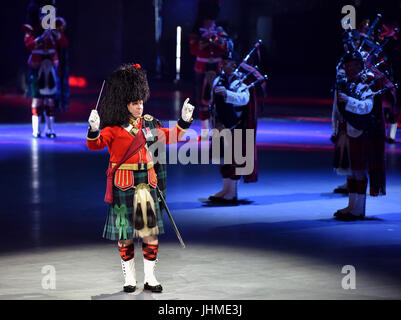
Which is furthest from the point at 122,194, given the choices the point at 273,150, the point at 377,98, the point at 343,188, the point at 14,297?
the point at 273,150

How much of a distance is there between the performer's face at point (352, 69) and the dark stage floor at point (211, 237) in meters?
1.33

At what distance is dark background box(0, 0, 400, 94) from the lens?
83.5 feet

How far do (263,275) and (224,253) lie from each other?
29.3 inches

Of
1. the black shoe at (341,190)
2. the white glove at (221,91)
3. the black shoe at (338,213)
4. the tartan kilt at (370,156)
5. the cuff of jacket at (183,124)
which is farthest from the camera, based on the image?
the black shoe at (341,190)

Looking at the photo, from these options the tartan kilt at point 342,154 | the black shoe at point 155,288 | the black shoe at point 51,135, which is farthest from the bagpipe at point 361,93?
the black shoe at point 51,135

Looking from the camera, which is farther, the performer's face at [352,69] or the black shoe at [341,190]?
the black shoe at [341,190]

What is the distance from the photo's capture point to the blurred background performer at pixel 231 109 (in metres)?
9.09

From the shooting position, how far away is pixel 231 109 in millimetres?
9102

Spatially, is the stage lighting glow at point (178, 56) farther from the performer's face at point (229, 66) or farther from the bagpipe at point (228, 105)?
the performer's face at point (229, 66)

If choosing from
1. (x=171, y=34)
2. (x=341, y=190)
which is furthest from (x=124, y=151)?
(x=171, y=34)

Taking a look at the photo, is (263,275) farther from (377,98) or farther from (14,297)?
(377,98)

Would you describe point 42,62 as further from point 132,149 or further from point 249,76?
point 132,149

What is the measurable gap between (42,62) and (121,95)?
29.1 ft

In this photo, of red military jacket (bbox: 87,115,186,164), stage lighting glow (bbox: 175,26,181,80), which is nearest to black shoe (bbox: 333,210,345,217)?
red military jacket (bbox: 87,115,186,164)
